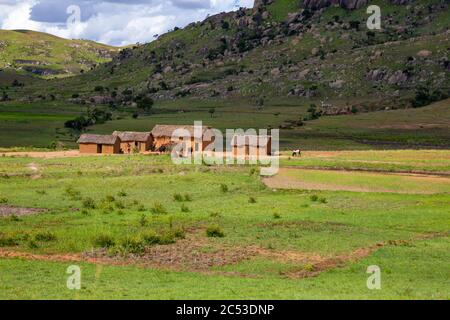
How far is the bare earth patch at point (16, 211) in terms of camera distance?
145ft

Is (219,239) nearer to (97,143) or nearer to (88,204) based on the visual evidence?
(88,204)

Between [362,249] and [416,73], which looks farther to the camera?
[416,73]

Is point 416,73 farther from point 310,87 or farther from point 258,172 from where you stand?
point 258,172

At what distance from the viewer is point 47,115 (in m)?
142

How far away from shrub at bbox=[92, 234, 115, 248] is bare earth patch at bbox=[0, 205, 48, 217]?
11171 millimetres

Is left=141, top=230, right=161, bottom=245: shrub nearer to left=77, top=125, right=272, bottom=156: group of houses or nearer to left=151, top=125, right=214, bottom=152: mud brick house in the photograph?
left=77, top=125, right=272, bottom=156: group of houses

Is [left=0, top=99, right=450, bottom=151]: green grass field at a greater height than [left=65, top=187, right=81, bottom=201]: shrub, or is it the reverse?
[left=0, top=99, right=450, bottom=151]: green grass field

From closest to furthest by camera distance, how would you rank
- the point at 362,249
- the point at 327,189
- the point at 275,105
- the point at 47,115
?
the point at 362,249
the point at 327,189
the point at 47,115
the point at 275,105

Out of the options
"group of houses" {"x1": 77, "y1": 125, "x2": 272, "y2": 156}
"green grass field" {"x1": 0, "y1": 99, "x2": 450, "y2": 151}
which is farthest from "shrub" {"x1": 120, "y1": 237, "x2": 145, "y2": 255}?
"green grass field" {"x1": 0, "y1": 99, "x2": 450, "y2": 151}

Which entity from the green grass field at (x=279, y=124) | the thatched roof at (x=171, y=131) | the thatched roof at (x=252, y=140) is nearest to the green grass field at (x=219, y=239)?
the thatched roof at (x=252, y=140)

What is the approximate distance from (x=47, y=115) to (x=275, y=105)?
49541mm

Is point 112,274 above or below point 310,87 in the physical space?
below

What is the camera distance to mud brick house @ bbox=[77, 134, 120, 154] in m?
87.4
